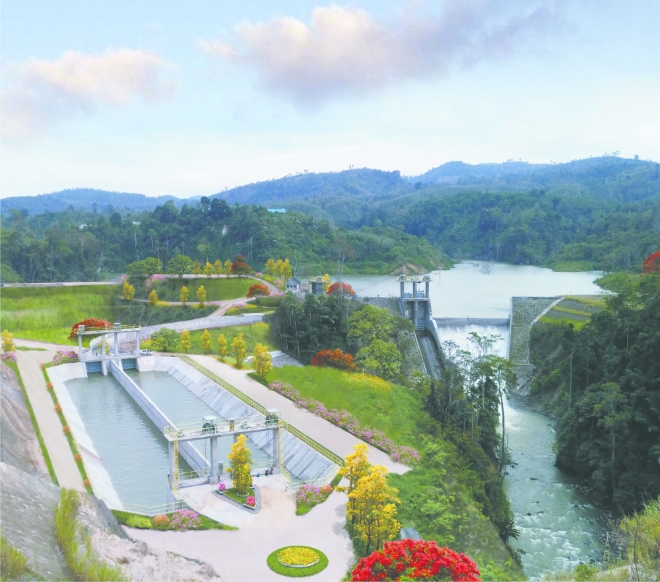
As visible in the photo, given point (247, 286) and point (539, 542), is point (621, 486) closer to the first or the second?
point (539, 542)

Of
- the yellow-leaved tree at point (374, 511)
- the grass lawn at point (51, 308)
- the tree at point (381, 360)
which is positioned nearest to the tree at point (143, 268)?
the grass lawn at point (51, 308)

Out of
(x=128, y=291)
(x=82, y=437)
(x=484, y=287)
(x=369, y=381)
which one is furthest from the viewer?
(x=484, y=287)

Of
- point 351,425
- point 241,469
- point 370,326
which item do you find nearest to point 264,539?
point 241,469

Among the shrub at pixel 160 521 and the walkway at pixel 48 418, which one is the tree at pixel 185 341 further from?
Result: the shrub at pixel 160 521

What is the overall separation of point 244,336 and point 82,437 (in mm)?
14364

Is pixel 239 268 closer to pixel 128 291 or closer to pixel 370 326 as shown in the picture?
pixel 128 291

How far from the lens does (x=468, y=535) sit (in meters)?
15.5

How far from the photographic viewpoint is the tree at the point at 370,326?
31.5 metres

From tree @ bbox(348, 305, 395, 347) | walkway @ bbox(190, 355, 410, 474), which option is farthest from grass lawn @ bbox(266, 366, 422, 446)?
tree @ bbox(348, 305, 395, 347)

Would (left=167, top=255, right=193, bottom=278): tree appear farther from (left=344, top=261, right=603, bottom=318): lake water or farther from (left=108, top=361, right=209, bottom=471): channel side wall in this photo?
(left=108, top=361, right=209, bottom=471): channel side wall

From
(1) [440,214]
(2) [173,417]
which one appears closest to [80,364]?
(2) [173,417]

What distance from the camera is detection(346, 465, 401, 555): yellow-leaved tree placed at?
45.2 ft

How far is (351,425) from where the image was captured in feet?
71.5

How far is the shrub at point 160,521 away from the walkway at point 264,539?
0.22m
